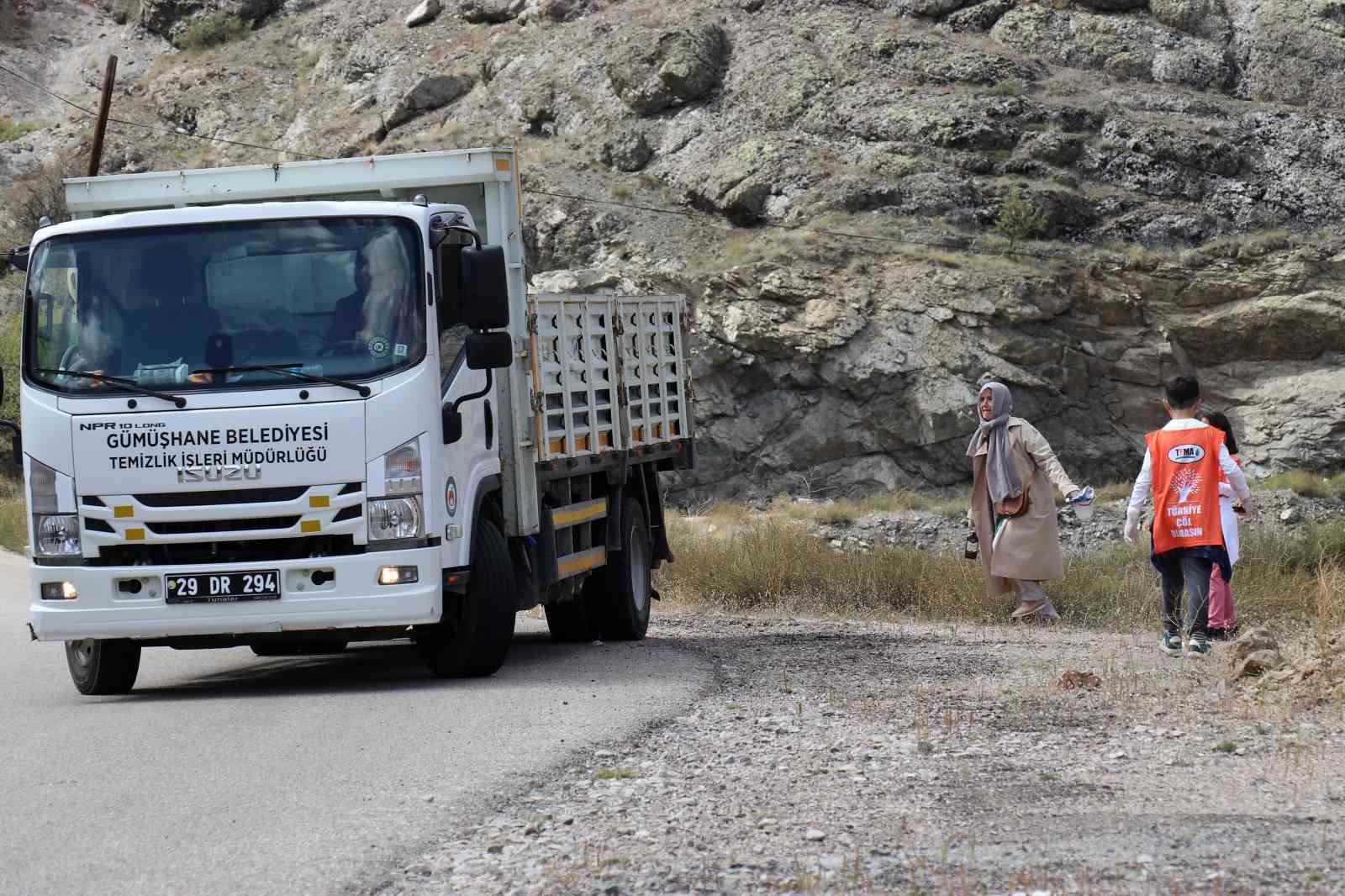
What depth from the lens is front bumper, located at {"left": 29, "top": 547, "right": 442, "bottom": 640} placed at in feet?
29.2

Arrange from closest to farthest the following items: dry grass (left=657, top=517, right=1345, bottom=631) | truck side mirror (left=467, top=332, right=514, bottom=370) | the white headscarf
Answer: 1. truck side mirror (left=467, top=332, right=514, bottom=370)
2. the white headscarf
3. dry grass (left=657, top=517, right=1345, bottom=631)

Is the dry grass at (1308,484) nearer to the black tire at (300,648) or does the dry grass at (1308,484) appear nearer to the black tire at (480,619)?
the black tire at (300,648)

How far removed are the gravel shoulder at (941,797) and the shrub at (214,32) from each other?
55178 mm

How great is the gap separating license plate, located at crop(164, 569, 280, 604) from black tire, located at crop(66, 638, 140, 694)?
38.0 inches

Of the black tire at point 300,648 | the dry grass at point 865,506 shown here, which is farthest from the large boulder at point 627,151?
the black tire at point 300,648

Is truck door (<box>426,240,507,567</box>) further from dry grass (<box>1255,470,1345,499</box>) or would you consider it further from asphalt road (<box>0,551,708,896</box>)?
dry grass (<box>1255,470,1345,499</box>)

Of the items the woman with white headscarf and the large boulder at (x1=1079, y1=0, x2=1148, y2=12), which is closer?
the woman with white headscarf

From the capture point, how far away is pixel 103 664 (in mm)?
9703

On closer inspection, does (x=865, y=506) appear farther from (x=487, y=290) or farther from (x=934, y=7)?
(x=487, y=290)

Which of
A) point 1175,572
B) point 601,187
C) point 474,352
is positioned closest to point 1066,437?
point 601,187

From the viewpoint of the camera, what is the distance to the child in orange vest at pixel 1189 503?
10.2m

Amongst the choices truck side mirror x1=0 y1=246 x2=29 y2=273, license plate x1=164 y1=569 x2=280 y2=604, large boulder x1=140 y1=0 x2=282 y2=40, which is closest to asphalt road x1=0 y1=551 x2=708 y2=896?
license plate x1=164 y1=569 x2=280 y2=604

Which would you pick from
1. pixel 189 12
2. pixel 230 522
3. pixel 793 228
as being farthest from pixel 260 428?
pixel 189 12

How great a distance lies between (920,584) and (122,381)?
8.04 m
